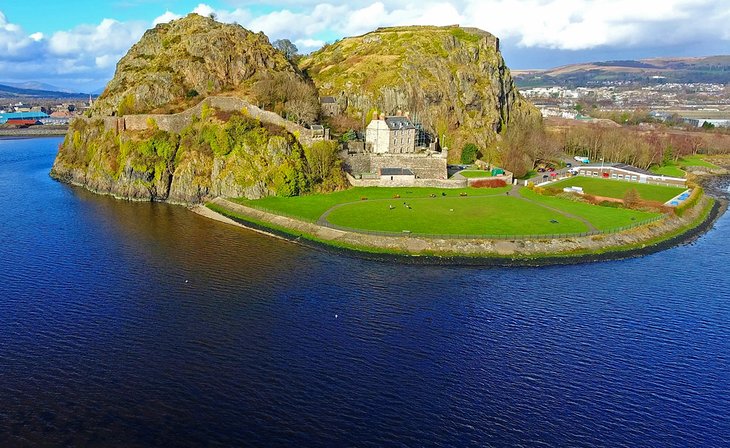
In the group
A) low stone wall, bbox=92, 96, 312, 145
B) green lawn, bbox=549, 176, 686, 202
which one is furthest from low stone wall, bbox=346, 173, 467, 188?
green lawn, bbox=549, 176, 686, 202

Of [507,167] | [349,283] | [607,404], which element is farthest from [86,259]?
[507,167]

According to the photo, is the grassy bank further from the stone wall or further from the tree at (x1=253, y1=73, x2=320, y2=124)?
the tree at (x1=253, y1=73, x2=320, y2=124)

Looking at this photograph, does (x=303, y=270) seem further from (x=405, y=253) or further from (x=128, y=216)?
(x=128, y=216)

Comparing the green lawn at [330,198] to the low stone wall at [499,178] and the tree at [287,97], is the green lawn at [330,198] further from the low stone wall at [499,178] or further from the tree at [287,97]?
the tree at [287,97]

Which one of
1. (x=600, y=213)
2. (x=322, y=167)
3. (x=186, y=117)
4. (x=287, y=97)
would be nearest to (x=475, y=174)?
(x=600, y=213)

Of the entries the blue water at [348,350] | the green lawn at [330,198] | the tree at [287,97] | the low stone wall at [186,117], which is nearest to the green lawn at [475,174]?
the green lawn at [330,198]

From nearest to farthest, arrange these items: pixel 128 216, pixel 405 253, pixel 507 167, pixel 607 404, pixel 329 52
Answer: pixel 607 404
pixel 405 253
pixel 128 216
pixel 507 167
pixel 329 52
